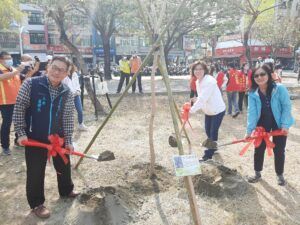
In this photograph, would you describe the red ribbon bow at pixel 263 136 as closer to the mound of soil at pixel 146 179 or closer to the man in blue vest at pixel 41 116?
the mound of soil at pixel 146 179

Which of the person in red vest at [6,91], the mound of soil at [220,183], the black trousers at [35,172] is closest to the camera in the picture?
the black trousers at [35,172]

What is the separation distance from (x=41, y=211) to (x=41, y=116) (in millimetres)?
1071

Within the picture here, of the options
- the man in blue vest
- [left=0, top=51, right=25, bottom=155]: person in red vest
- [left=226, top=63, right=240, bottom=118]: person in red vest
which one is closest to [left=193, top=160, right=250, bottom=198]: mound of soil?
the man in blue vest

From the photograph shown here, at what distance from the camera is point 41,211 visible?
3580mm

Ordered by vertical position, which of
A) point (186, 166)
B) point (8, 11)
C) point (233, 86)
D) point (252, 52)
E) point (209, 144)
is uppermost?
point (8, 11)

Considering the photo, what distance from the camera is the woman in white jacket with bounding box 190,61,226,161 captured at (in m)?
4.75

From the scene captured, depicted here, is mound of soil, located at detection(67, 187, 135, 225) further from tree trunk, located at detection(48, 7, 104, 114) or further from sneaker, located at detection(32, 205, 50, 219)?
tree trunk, located at detection(48, 7, 104, 114)

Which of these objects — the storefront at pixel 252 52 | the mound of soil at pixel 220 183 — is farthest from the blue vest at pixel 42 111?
the storefront at pixel 252 52

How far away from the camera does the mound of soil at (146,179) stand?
13.9 ft

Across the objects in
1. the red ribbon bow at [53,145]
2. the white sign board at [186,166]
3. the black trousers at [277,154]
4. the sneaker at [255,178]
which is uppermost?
the red ribbon bow at [53,145]

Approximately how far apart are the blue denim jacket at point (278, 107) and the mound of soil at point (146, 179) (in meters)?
1.39

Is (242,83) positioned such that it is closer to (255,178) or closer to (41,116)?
(255,178)

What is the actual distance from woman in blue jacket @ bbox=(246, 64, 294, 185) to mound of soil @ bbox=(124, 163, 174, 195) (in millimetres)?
1293

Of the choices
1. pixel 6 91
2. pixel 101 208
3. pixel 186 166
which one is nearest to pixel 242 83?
pixel 6 91
